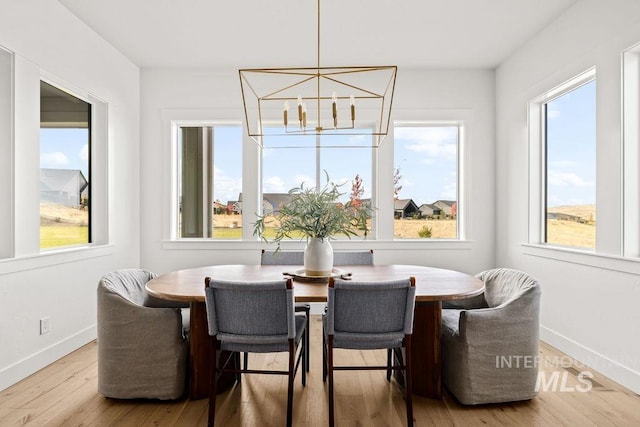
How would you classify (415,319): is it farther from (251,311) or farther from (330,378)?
(251,311)

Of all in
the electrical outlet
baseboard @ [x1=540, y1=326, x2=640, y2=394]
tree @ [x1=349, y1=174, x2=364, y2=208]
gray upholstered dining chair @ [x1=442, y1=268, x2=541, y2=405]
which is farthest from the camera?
tree @ [x1=349, y1=174, x2=364, y2=208]

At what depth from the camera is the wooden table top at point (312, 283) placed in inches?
87.1

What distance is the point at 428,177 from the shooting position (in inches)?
186

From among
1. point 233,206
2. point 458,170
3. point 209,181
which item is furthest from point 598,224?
point 209,181

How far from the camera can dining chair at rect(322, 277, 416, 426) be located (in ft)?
6.77

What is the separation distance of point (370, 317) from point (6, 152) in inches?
101

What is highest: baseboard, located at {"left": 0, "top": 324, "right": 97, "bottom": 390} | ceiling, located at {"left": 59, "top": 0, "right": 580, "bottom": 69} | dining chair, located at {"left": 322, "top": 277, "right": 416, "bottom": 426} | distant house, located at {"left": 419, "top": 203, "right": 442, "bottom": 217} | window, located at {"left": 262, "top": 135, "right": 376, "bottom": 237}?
ceiling, located at {"left": 59, "top": 0, "right": 580, "bottom": 69}

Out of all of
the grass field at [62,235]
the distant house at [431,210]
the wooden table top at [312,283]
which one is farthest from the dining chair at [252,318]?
the distant house at [431,210]

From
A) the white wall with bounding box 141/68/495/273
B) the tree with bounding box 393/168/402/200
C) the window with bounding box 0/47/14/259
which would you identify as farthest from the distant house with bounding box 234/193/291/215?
the window with bounding box 0/47/14/259

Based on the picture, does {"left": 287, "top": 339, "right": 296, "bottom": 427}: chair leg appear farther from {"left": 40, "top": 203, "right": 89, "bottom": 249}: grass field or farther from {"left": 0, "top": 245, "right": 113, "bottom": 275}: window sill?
{"left": 40, "top": 203, "right": 89, "bottom": 249}: grass field

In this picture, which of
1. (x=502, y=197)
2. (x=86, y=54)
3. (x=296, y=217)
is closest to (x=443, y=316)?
(x=296, y=217)

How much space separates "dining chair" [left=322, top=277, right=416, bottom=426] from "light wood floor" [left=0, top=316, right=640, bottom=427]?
33 centimetres

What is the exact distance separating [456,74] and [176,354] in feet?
12.8

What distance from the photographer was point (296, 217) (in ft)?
8.73
